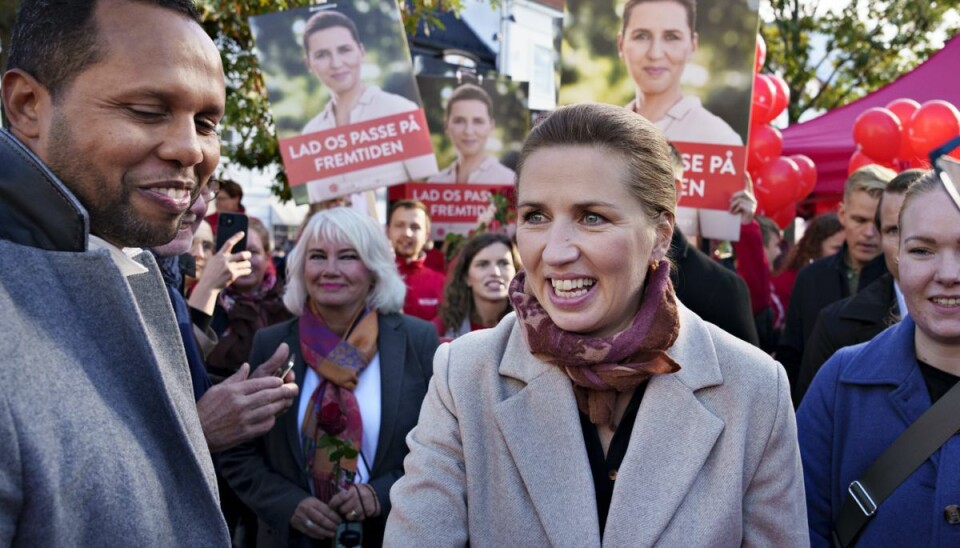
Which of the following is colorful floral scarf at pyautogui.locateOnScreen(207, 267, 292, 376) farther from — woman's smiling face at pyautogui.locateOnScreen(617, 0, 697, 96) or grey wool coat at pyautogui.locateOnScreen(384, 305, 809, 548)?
grey wool coat at pyautogui.locateOnScreen(384, 305, 809, 548)

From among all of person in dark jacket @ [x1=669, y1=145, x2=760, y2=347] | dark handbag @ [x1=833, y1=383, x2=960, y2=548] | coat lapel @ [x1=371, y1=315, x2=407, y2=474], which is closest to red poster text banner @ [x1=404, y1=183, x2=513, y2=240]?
coat lapel @ [x1=371, y1=315, x2=407, y2=474]

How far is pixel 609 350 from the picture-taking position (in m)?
2.03

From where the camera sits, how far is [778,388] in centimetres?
208

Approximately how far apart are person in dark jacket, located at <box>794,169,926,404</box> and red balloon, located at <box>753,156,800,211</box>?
4.29 meters

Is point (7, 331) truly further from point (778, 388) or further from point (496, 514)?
point (778, 388)

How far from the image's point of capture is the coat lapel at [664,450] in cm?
196

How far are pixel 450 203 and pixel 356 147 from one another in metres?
1.56

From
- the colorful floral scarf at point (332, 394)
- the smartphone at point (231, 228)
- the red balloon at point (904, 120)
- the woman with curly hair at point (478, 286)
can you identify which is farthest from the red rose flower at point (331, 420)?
the red balloon at point (904, 120)

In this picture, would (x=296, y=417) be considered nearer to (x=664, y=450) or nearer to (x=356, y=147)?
(x=664, y=450)

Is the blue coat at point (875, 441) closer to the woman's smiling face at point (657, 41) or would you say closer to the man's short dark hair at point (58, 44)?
the man's short dark hair at point (58, 44)

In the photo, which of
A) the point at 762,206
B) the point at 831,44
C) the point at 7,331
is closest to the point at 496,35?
the point at 831,44

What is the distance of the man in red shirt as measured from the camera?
6.23 m

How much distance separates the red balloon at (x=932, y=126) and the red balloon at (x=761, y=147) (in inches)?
51.3

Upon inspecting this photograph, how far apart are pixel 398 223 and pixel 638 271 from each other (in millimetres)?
4407
